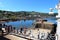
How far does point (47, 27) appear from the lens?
15.5 meters

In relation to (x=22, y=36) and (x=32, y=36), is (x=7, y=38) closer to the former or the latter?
(x=22, y=36)

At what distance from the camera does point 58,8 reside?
7211 millimetres

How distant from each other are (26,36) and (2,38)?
8.36 ft

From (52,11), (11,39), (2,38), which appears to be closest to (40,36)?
(11,39)

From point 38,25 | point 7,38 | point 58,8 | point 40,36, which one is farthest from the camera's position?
point 38,25

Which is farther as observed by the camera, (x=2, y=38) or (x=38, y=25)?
(x=38, y=25)

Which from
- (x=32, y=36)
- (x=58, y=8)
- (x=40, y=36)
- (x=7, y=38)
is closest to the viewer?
(x=58, y=8)

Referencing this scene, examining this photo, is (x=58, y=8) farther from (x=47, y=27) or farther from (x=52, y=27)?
(x=47, y=27)

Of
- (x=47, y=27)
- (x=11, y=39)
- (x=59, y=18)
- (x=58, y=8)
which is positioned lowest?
(x=11, y=39)

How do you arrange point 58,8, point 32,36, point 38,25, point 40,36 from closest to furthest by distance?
1. point 58,8
2. point 40,36
3. point 32,36
4. point 38,25

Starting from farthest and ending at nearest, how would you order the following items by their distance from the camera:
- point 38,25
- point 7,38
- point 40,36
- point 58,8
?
point 38,25 → point 7,38 → point 40,36 → point 58,8

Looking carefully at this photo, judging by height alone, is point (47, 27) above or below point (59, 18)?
below

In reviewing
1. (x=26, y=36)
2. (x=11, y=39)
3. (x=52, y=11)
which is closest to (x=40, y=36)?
(x=26, y=36)

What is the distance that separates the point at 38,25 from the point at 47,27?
6.06ft
